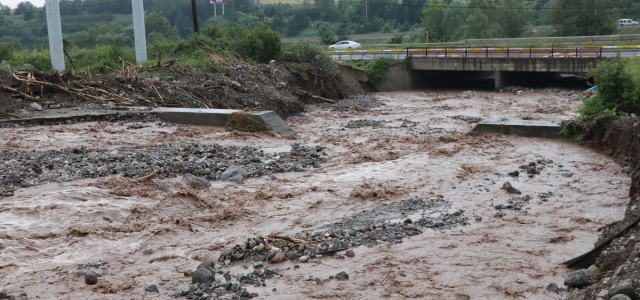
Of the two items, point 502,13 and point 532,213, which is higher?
point 502,13

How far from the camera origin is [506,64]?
37.2 meters

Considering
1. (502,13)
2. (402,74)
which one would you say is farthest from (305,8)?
(402,74)

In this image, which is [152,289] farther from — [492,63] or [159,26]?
[159,26]

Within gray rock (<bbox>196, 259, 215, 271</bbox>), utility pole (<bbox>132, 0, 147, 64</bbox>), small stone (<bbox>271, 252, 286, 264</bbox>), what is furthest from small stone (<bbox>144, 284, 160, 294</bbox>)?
utility pole (<bbox>132, 0, 147, 64</bbox>)

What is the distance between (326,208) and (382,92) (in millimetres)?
27549

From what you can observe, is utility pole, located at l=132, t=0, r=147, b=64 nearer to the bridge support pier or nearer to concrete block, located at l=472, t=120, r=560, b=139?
concrete block, located at l=472, t=120, r=560, b=139

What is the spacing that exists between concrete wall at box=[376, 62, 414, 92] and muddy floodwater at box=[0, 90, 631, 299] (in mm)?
20368

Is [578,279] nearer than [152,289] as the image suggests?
Yes

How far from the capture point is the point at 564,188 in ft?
45.6

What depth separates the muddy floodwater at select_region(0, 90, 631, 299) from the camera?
29.2ft

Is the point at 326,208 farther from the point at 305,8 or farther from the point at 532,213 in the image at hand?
the point at 305,8

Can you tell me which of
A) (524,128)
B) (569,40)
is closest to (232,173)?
(524,128)

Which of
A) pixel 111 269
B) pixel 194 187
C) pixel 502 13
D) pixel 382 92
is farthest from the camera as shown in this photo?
pixel 502 13

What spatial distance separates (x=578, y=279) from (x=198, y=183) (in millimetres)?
7999
